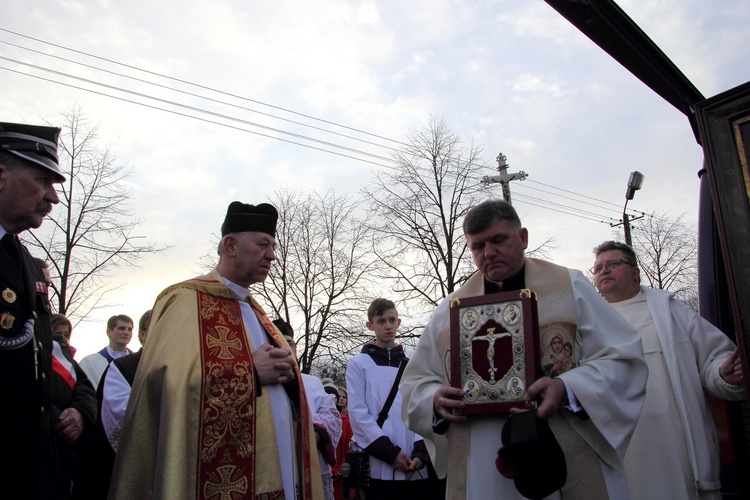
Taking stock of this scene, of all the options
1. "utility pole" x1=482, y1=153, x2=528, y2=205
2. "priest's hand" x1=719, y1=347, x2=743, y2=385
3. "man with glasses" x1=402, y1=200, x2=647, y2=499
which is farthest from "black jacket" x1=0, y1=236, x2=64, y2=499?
"utility pole" x1=482, y1=153, x2=528, y2=205

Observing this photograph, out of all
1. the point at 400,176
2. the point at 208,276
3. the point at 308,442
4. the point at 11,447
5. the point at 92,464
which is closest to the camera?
the point at 11,447

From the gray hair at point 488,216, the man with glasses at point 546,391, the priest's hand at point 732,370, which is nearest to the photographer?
the man with glasses at point 546,391

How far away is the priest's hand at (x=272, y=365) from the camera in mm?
3559

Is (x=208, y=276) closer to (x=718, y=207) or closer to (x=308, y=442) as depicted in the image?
(x=308, y=442)

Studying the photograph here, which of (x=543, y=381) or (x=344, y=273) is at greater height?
(x=344, y=273)

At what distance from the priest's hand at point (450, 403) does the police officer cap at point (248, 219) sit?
167 cm

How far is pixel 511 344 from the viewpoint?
116 inches

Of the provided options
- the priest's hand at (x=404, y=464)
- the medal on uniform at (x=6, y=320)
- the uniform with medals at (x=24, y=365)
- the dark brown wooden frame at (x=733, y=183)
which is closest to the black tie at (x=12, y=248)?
the uniform with medals at (x=24, y=365)

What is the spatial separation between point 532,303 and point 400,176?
2099 centimetres

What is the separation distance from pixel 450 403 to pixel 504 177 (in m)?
19.4

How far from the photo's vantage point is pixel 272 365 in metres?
3.57

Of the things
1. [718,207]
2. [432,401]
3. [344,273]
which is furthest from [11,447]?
[344,273]

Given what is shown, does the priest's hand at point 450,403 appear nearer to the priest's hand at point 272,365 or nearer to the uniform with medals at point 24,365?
the priest's hand at point 272,365

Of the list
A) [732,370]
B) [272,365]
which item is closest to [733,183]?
[732,370]
